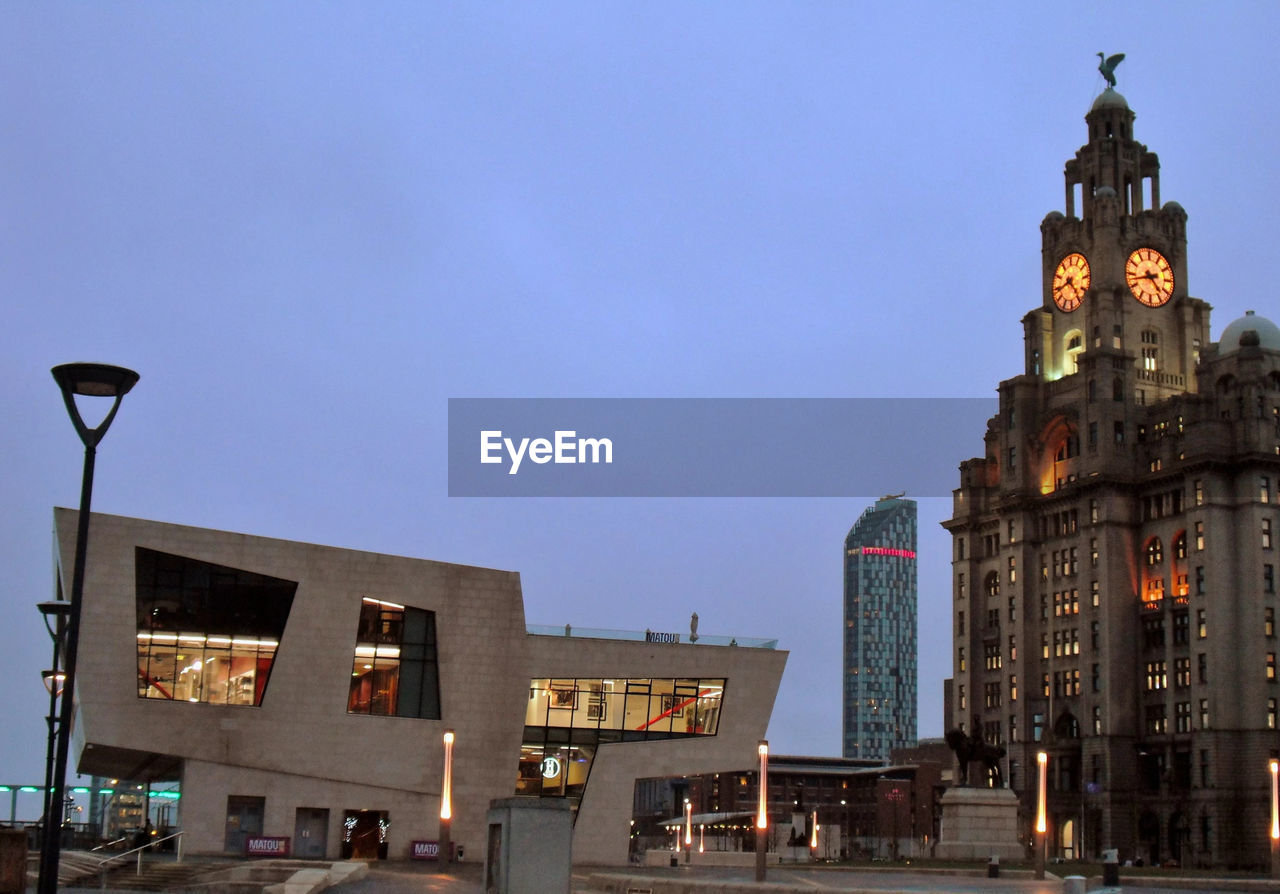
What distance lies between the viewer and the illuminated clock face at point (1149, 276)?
14238cm

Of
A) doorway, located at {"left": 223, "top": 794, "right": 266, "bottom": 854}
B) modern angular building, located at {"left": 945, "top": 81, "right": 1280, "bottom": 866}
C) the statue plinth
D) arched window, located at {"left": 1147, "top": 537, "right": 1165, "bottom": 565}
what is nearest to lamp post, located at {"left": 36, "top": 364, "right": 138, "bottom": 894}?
doorway, located at {"left": 223, "top": 794, "right": 266, "bottom": 854}

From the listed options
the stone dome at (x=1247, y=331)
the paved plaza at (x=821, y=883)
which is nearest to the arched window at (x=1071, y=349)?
the stone dome at (x=1247, y=331)

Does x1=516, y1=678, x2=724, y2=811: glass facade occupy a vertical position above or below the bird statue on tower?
below

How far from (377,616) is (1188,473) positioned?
82442 millimetres

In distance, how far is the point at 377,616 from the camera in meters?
67.2

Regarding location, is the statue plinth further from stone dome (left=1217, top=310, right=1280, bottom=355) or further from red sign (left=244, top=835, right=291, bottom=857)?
stone dome (left=1217, top=310, right=1280, bottom=355)

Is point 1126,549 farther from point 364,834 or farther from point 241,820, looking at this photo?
point 241,820

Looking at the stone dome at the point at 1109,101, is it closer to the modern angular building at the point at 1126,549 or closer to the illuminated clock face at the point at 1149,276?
the modern angular building at the point at 1126,549

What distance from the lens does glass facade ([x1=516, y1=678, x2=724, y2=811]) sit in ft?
232

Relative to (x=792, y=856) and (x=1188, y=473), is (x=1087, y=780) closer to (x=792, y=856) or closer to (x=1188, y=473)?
(x=1188, y=473)

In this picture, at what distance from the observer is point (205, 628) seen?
64500 millimetres

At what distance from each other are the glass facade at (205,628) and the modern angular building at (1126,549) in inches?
3254

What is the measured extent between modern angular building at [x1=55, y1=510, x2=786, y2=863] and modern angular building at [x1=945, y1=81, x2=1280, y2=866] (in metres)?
62.7

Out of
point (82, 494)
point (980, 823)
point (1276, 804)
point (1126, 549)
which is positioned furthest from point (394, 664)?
point (1126, 549)
